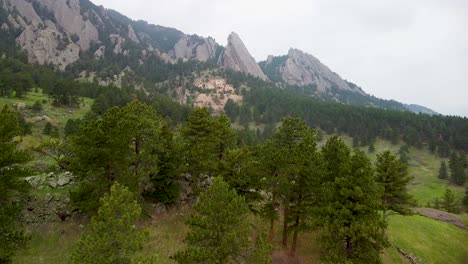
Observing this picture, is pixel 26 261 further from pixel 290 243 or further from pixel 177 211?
pixel 290 243

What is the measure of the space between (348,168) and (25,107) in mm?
85467

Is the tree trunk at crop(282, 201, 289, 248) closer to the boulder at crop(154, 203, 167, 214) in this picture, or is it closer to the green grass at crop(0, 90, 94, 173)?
the boulder at crop(154, 203, 167, 214)

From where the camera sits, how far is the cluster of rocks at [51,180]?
3444 cm

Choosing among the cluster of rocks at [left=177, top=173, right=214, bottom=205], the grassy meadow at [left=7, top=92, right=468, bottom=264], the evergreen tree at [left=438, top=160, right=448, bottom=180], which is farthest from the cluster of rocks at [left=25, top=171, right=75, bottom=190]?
the evergreen tree at [left=438, top=160, right=448, bottom=180]

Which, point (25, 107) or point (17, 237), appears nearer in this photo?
point (17, 237)

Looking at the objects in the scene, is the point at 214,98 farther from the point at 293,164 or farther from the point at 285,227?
the point at 293,164

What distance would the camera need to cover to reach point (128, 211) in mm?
16344

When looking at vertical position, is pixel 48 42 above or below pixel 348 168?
above

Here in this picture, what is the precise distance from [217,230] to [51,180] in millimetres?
25009

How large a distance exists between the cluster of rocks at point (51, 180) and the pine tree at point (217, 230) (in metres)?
21.6

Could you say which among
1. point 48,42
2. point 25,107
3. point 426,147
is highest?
point 48,42

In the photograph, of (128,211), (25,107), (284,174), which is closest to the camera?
(128,211)

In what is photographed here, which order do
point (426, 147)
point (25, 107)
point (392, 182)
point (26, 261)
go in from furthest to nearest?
1. point (426, 147)
2. point (25, 107)
3. point (392, 182)
4. point (26, 261)

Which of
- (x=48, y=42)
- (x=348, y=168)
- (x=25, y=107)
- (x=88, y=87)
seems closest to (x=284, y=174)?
Answer: (x=348, y=168)
